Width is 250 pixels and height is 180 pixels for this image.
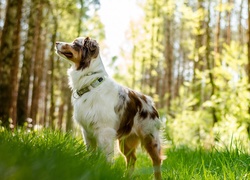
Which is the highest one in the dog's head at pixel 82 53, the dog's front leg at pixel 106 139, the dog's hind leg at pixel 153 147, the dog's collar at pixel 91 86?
the dog's head at pixel 82 53

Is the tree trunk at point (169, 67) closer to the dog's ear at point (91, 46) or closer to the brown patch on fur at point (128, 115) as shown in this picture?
the brown patch on fur at point (128, 115)

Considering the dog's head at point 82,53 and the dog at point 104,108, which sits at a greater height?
the dog's head at point 82,53

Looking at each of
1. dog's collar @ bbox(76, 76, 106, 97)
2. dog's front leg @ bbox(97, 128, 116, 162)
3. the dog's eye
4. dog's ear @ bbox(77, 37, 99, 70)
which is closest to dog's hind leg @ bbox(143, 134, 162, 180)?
dog's front leg @ bbox(97, 128, 116, 162)

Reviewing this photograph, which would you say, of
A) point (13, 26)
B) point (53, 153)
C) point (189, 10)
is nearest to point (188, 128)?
point (189, 10)

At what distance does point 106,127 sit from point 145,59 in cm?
2171

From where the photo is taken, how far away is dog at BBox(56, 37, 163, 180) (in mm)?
5344

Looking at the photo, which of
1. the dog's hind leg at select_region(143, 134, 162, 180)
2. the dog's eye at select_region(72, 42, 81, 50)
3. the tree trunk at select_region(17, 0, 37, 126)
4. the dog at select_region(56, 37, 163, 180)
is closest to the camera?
the dog at select_region(56, 37, 163, 180)

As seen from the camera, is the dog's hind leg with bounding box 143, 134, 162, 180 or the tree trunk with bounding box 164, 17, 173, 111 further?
the tree trunk with bounding box 164, 17, 173, 111

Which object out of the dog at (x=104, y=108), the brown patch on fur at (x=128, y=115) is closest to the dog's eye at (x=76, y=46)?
the dog at (x=104, y=108)

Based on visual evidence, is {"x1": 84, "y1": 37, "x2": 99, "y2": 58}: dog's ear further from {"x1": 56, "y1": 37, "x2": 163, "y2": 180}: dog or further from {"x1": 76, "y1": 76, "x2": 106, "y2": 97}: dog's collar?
{"x1": 76, "y1": 76, "x2": 106, "y2": 97}: dog's collar

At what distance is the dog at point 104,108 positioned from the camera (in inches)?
210

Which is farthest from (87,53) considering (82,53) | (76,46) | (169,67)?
(169,67)

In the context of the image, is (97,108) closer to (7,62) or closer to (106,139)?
(106,139)

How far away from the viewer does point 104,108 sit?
540cm
